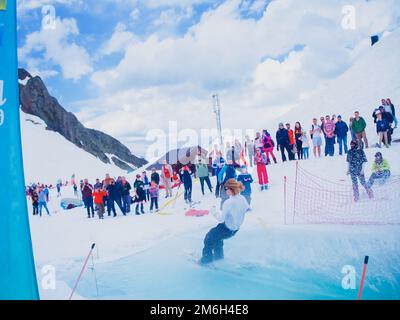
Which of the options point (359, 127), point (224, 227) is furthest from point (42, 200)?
point (359, 127)

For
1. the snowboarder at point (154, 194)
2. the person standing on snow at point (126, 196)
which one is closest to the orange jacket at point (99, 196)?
the person standing on snow at point (126, 196)

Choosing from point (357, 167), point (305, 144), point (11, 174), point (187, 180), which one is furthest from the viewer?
point (305, 144)

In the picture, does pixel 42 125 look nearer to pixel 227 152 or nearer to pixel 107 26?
pixel 107 26

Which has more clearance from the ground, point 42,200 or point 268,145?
point 268,145

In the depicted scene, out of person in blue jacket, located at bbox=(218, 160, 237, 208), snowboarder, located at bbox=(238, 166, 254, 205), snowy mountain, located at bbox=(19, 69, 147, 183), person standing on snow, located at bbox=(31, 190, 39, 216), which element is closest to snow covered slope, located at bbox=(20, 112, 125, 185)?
snowy mountain, located at bbox=(19, 69, 147, 183)

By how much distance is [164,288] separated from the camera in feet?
9.94

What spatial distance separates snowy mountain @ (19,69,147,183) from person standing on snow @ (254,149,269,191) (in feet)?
4.21

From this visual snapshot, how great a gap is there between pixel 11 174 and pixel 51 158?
0.39 m

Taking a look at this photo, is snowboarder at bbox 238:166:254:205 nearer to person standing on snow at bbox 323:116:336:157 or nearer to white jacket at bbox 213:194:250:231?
white jacket at bbox 213:194:250:231

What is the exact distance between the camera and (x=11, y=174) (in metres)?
2.89

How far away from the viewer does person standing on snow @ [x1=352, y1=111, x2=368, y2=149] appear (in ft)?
13.6

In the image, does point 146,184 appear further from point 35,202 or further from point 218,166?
point 35,202

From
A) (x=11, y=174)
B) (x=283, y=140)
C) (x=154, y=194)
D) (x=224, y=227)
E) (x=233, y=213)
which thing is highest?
(x=283, y=140)

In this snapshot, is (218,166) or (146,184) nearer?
(146,184)
